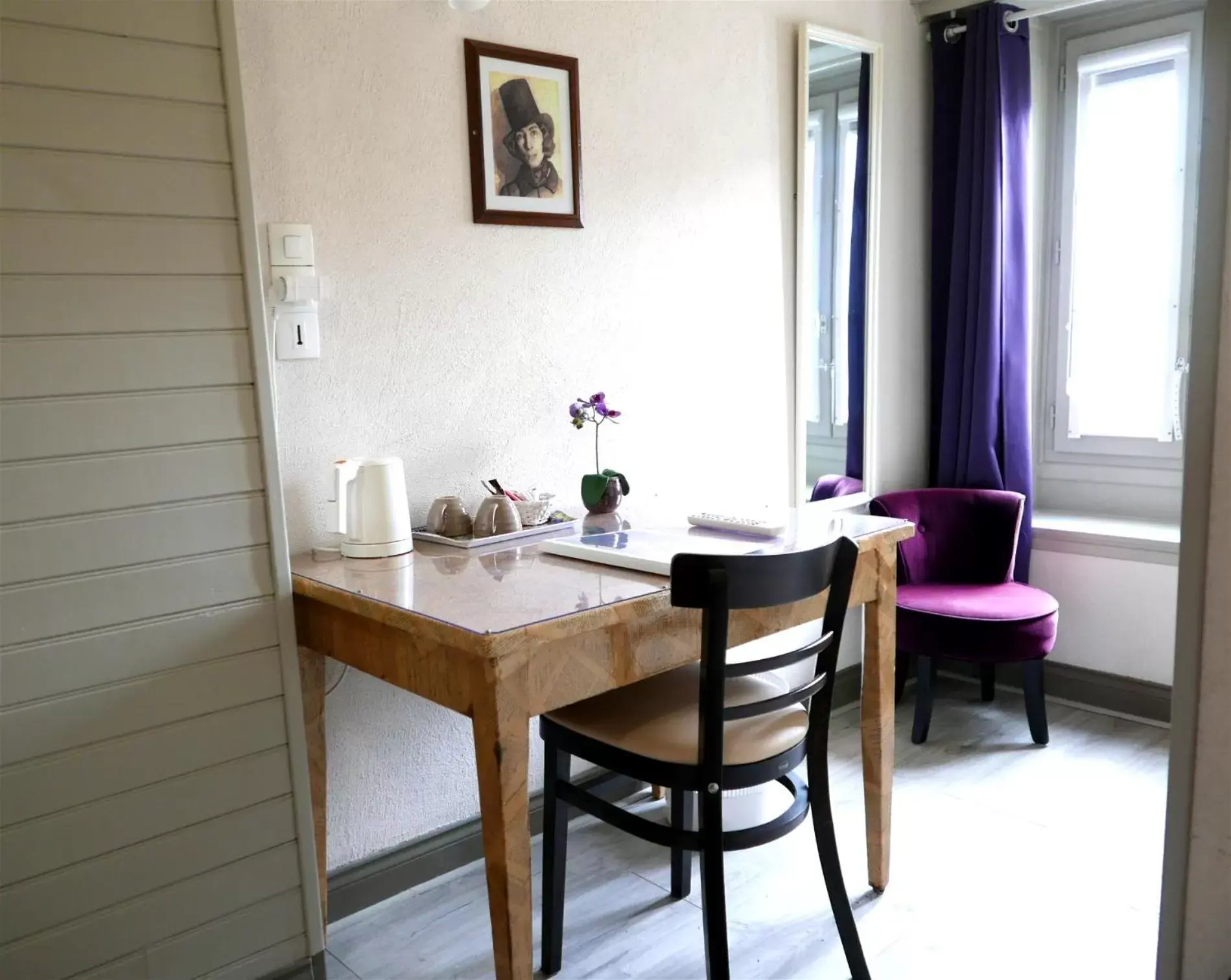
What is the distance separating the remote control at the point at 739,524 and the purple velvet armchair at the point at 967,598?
2.87 feet

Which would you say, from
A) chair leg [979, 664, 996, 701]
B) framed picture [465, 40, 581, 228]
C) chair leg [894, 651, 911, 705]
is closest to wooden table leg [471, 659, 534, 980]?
framed picture [465, 40, 581, 228]

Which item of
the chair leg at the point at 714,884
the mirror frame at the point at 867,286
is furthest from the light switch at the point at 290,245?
the mirror frame at the point at 867,286

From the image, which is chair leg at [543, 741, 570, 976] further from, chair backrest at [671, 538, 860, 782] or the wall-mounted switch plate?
the wall-mounted switch plate

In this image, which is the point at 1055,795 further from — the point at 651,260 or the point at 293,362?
the point at 293,362

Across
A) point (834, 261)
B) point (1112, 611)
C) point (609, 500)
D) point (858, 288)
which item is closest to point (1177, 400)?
point (1112, 611)

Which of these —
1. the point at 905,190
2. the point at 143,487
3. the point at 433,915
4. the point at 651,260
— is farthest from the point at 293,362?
the point at 905,190

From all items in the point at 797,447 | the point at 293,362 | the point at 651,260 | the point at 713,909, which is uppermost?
the point at 651,260

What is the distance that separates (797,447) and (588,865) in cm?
131

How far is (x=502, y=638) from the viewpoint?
4.74 feet

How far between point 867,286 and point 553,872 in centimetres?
200

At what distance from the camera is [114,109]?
4.73ft

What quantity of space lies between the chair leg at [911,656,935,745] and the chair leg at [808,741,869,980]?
3.81ft

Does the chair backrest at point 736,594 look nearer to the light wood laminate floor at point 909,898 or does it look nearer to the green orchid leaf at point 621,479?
the light wood laminate floor at point 909,898

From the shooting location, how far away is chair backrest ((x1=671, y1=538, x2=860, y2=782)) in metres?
1.53
